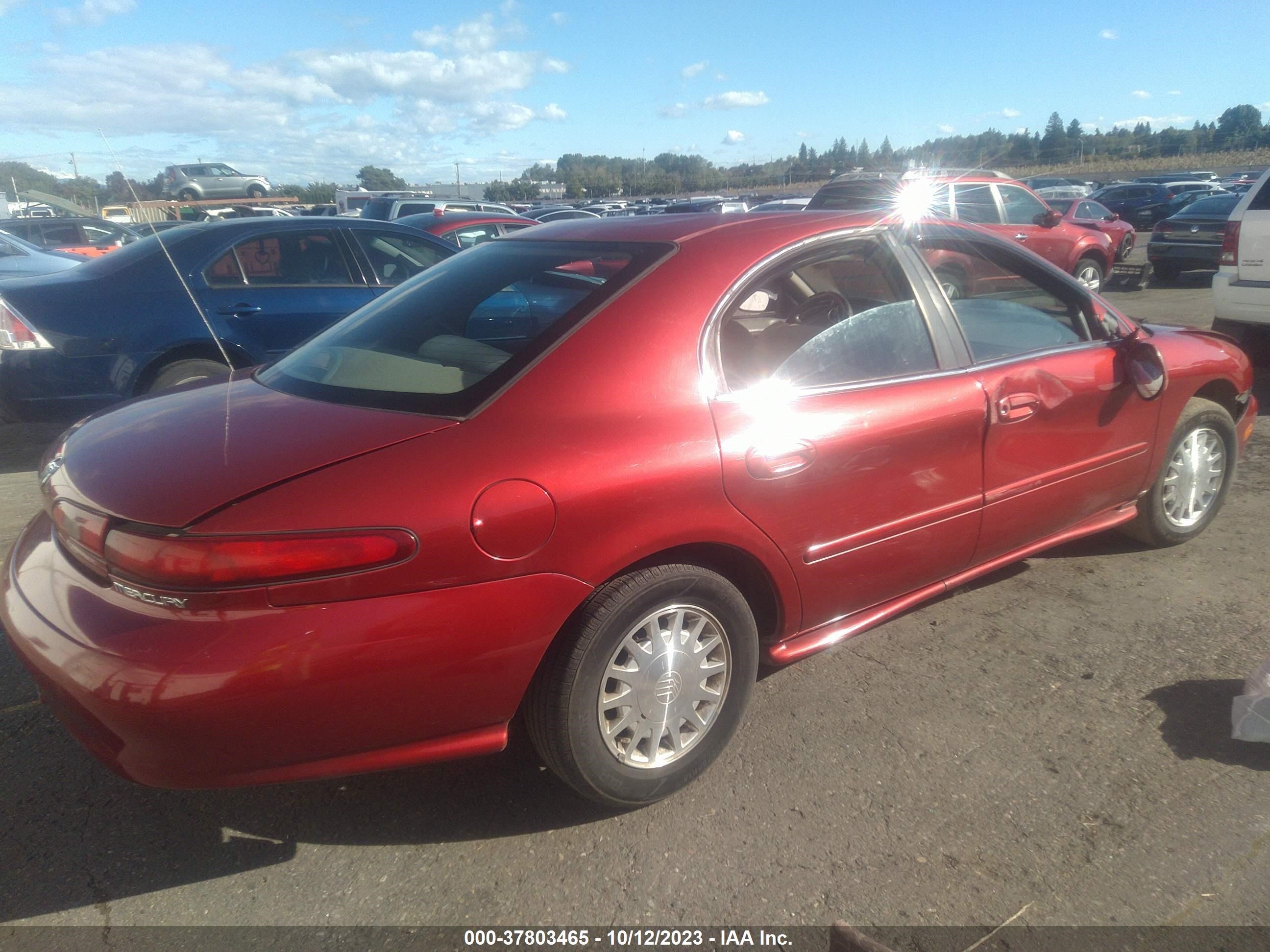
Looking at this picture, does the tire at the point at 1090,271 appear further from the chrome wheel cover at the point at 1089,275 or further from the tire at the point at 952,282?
the tire at the point at 952,282

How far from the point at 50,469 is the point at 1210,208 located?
16179mm

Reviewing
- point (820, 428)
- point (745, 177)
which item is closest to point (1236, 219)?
point (820, 428)

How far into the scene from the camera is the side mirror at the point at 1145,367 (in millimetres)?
3555

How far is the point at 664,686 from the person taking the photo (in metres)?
2.40

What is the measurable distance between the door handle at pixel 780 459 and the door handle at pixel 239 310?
4.19 metres

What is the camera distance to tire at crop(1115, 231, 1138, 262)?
16.0m

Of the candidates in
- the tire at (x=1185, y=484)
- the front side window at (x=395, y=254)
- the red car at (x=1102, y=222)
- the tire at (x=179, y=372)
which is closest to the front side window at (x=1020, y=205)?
the red car at (x=1102, y=222)

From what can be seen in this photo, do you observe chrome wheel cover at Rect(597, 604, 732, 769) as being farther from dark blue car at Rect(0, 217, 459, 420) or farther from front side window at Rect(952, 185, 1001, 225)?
front side window at Rect(952, 185, 1001, 225)

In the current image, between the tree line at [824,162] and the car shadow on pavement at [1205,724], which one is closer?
the car shadow on pavement at [1205,724]

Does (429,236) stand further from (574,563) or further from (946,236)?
(574,563)

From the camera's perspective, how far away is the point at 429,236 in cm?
654

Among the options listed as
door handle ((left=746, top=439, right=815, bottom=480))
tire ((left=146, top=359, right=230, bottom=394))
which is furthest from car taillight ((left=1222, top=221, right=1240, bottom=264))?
tire ((left=146, top=359, right=230, bottom=394))

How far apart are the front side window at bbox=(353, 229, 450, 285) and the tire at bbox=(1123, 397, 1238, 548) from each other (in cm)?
451

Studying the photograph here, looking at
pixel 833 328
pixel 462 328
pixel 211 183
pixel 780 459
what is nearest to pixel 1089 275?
pixel 833 328
